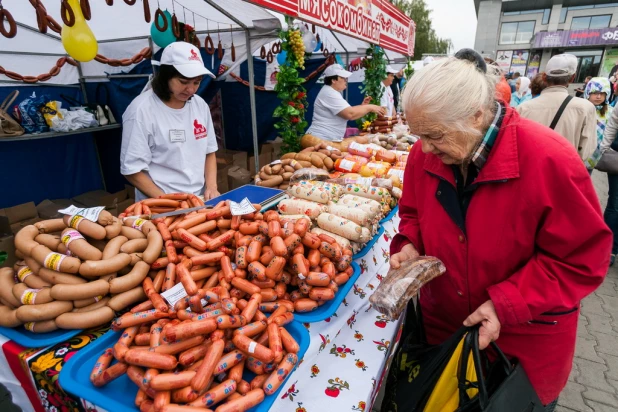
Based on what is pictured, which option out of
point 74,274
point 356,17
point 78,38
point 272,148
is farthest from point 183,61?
point 272,148

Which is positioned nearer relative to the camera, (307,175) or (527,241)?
(527,241)

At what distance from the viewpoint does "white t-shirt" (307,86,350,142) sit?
16.7ft

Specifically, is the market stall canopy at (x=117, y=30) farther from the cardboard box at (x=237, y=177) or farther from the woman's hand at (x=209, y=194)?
the woman's hand at (x=209, y=194)

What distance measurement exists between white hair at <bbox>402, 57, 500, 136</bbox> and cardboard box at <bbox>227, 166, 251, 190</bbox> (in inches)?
194

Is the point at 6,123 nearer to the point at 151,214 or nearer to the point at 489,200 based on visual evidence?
the point at 151,214

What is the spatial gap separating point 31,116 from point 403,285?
17.8 ft

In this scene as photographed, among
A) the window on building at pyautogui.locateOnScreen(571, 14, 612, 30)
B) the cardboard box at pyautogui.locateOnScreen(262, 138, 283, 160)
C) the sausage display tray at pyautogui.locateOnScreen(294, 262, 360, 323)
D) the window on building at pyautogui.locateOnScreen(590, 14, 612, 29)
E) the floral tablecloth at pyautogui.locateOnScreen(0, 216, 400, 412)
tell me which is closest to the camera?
the floral tablecloth at pyautogui.locateOnScreen(0, 216, 400, 412)

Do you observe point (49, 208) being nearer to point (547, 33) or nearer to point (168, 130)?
point (168, 130)

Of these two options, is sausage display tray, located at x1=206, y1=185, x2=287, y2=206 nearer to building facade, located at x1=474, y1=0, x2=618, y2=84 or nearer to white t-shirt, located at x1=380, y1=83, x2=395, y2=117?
white t-shirt, located at x1=380, y1=83, x2=395, y2=117

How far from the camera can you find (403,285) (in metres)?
1.51

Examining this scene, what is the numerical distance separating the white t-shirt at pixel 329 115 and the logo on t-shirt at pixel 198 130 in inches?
96.3

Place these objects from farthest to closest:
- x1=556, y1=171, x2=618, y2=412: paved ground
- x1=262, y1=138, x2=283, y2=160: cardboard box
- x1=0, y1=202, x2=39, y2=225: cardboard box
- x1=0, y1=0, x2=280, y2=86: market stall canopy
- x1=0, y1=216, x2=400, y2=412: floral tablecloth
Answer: x1=262, y1=138, x2=283, y2=160: cardboard box, x1=0, y1=202, x2=39, y2=225: cardboard box, x1=0, y1=0, x2=280, y2=86: market stall canopy, x1=556, y1=171, x2=618, y2=412: paved ground, x1=0, y1=216, x2=400, y2=412: floral tablecloth

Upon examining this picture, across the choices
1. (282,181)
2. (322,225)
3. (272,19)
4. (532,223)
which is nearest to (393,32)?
(272,19)

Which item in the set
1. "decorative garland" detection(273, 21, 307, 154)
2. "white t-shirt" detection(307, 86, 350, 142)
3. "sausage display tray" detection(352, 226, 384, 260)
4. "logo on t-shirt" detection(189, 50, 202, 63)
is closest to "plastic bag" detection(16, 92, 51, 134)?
"decorative garland" detection(273, 21, 307, 154)
